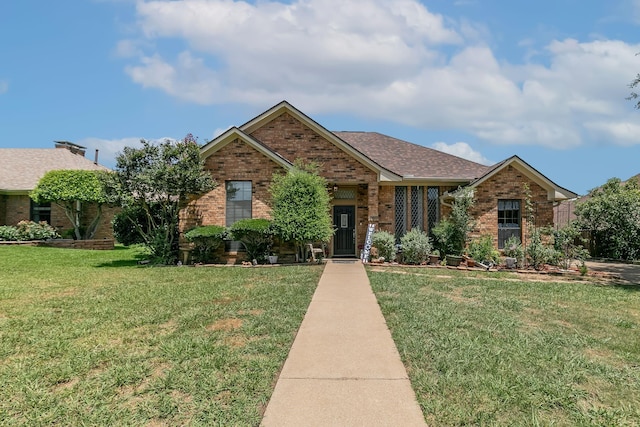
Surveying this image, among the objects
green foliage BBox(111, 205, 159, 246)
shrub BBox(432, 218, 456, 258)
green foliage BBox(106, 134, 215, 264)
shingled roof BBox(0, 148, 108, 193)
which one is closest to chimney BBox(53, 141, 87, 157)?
shingled roof BBox(0, 148, 108, 193)

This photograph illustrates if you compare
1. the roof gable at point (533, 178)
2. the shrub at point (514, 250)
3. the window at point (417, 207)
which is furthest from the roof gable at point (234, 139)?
the shrub at point (514, 250)

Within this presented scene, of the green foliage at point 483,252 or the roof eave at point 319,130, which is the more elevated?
the roof eave at point 319,130

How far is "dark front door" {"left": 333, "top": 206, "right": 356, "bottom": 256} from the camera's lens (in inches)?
681

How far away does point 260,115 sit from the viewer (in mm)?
16672

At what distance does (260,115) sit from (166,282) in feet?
27.2

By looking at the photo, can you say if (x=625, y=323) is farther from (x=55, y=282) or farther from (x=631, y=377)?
(x=55, y=282)

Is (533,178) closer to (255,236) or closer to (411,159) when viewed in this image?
(411,159)

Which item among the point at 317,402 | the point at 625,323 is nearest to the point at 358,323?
the point at 317,402

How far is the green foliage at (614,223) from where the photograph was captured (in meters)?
19.1

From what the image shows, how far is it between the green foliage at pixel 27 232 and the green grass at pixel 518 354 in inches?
792

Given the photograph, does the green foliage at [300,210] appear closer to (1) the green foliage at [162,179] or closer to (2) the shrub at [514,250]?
(1) the green foliage at [162,179]

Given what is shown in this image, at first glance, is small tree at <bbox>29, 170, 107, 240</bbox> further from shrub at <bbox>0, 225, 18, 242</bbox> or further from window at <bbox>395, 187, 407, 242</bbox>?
window at <bbox>395, 187, 407, 242</bbox>

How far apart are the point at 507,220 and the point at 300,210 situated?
29.0ft

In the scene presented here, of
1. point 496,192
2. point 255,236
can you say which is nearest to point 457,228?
point 496,192
